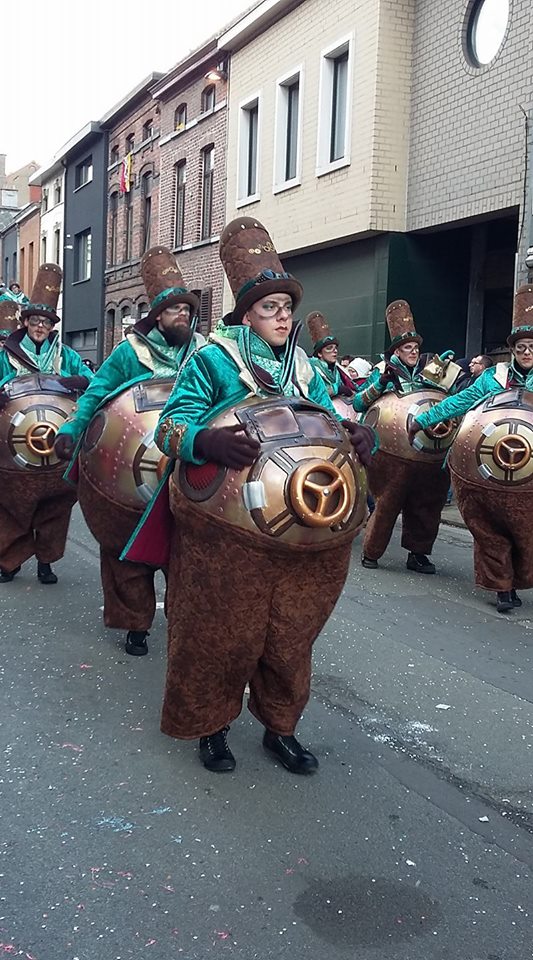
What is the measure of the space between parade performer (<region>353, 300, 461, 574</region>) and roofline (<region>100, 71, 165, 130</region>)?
18.9 m

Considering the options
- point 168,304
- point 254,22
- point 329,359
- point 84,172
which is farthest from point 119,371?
point 84,172

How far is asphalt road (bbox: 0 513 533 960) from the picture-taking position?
2.62 metres

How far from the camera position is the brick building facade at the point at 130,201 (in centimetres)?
2485

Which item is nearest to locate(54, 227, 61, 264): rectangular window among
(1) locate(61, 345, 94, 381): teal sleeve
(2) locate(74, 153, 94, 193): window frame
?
(2) locate(74, 153, 94, 193): window frame

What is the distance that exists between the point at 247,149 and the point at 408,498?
13680 mm

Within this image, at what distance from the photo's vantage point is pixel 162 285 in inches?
197

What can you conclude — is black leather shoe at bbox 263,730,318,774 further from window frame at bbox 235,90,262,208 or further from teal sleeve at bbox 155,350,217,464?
window frame at bbox 235,90,262,208

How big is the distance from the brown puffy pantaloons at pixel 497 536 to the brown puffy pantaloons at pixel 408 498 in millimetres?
864

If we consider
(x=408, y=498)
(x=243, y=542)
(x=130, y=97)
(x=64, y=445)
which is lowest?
(x=408, y=498)

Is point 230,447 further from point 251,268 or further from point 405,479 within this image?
point 405,479

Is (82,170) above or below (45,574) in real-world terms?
above

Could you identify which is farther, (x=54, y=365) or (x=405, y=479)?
(x=405, y=479)

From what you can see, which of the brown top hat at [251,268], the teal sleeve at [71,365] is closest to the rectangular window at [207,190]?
the teal sleeve at [71,365]

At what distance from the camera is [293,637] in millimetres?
3338
